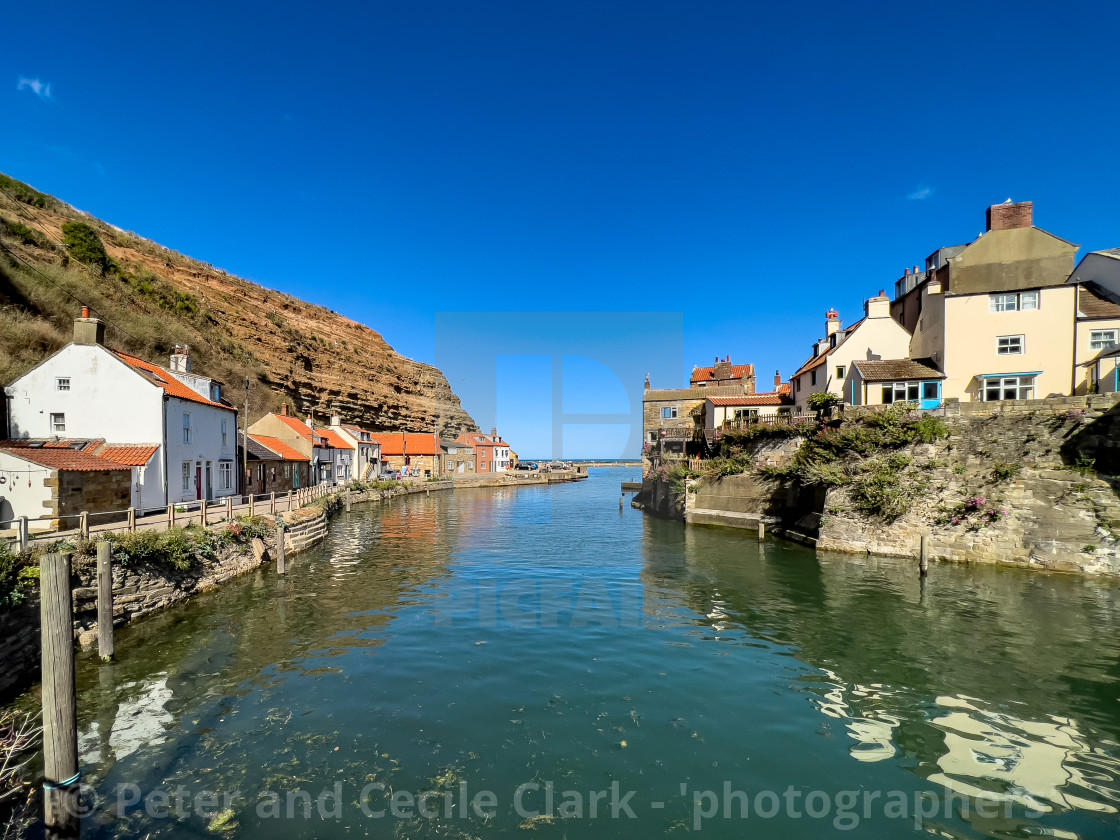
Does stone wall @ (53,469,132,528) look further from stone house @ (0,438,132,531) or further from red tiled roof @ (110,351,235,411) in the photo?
red tiled roof @ (110,351,235,411)

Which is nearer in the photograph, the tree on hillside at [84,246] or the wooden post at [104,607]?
the wooden post at [104,607]

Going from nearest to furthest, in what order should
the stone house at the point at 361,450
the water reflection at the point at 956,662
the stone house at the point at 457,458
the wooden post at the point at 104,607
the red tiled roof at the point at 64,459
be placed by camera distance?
the water reflection at the point at 956,662
the wooden post at the point at 104,607
the red tiled roof at the point at 64,459
the stone house at the point at 361,450
the stone house at the point at 457,458

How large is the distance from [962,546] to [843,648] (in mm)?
14536

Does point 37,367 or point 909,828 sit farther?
point 37,367

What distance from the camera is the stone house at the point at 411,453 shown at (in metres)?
80.9

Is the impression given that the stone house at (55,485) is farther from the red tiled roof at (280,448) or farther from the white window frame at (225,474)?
the red tiled roof at (280,448)

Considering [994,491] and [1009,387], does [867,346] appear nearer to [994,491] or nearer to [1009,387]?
[1009,387]

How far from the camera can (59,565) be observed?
6.67 m

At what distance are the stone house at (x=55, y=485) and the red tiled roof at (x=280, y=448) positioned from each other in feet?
74.9

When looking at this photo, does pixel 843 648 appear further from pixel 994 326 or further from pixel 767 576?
pixel 994 326

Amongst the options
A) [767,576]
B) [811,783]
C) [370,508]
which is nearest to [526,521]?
[370,508]

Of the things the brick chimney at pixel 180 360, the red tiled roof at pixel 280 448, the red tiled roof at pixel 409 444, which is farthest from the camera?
the red tiled roof at pixel 409 444

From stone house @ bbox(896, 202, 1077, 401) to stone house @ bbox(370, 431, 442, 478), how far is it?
71039 millimetres

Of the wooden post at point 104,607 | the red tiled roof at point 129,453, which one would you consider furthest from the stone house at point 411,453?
the wooden post at point 104,607
